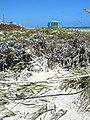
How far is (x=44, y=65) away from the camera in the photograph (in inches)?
141

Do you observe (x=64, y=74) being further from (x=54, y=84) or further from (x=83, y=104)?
(x=83, y=104)

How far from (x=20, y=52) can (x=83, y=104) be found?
1359mm

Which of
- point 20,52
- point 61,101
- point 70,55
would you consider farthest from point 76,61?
point 61,101

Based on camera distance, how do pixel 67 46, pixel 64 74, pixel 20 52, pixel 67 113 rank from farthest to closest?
pixel 67 46 < pixel 20 52 < pixel 64 74 < pixel 67 113

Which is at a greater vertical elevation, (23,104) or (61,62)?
(61,62)

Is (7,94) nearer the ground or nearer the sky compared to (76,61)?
nearer the ground

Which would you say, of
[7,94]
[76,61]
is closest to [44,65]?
[76,61]

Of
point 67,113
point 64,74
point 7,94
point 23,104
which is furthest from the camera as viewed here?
point 64,74

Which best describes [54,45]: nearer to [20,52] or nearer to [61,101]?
[20,52]

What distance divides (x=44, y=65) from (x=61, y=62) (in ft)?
0.95

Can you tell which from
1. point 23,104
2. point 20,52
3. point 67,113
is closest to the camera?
point 67,113

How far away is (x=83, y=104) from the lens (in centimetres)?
259

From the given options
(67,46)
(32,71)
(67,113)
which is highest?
(67,46)

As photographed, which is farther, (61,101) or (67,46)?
(67,46)
